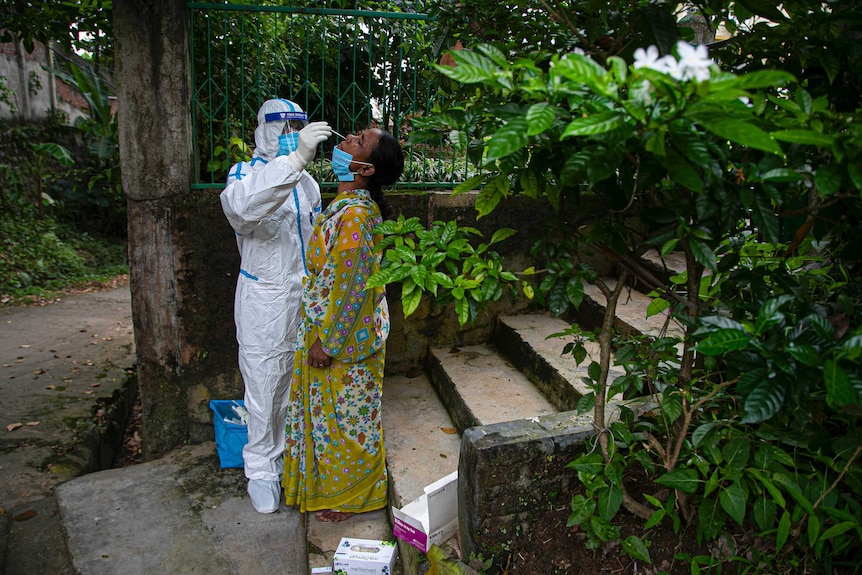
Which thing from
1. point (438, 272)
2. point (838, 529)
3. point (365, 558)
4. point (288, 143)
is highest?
point (288, 143)

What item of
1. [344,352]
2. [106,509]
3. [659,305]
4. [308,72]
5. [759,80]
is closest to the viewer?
[759,80]

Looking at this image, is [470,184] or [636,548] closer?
[470,184]

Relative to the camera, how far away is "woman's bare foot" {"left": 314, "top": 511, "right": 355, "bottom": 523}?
288cm

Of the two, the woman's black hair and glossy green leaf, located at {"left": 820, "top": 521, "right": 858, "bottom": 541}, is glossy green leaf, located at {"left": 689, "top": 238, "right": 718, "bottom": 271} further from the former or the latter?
the woman's black hair

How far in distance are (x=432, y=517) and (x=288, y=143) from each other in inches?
74.1

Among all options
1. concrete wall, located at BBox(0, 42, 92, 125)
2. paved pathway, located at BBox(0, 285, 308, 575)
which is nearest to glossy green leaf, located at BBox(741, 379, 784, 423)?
paved pathway, located at BBox(0, 285, 308, 575)

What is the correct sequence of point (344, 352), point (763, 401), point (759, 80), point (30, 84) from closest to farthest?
point (759, 80)
point (763, 401)
point (344, 352)
point (30, 84)

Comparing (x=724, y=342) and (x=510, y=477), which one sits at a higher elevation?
(x=724, y=342)

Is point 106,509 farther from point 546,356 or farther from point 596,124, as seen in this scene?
point 596,124

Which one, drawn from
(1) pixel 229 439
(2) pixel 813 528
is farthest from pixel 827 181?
(1) pixel 229 439

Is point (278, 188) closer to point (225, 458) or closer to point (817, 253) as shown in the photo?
point (225, 458)

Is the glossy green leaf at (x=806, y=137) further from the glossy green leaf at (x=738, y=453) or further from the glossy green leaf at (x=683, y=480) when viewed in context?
the glossy green leaf at (x=683, y=480)

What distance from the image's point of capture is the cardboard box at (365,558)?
239 centimetres

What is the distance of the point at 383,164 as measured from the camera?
9.01ft
